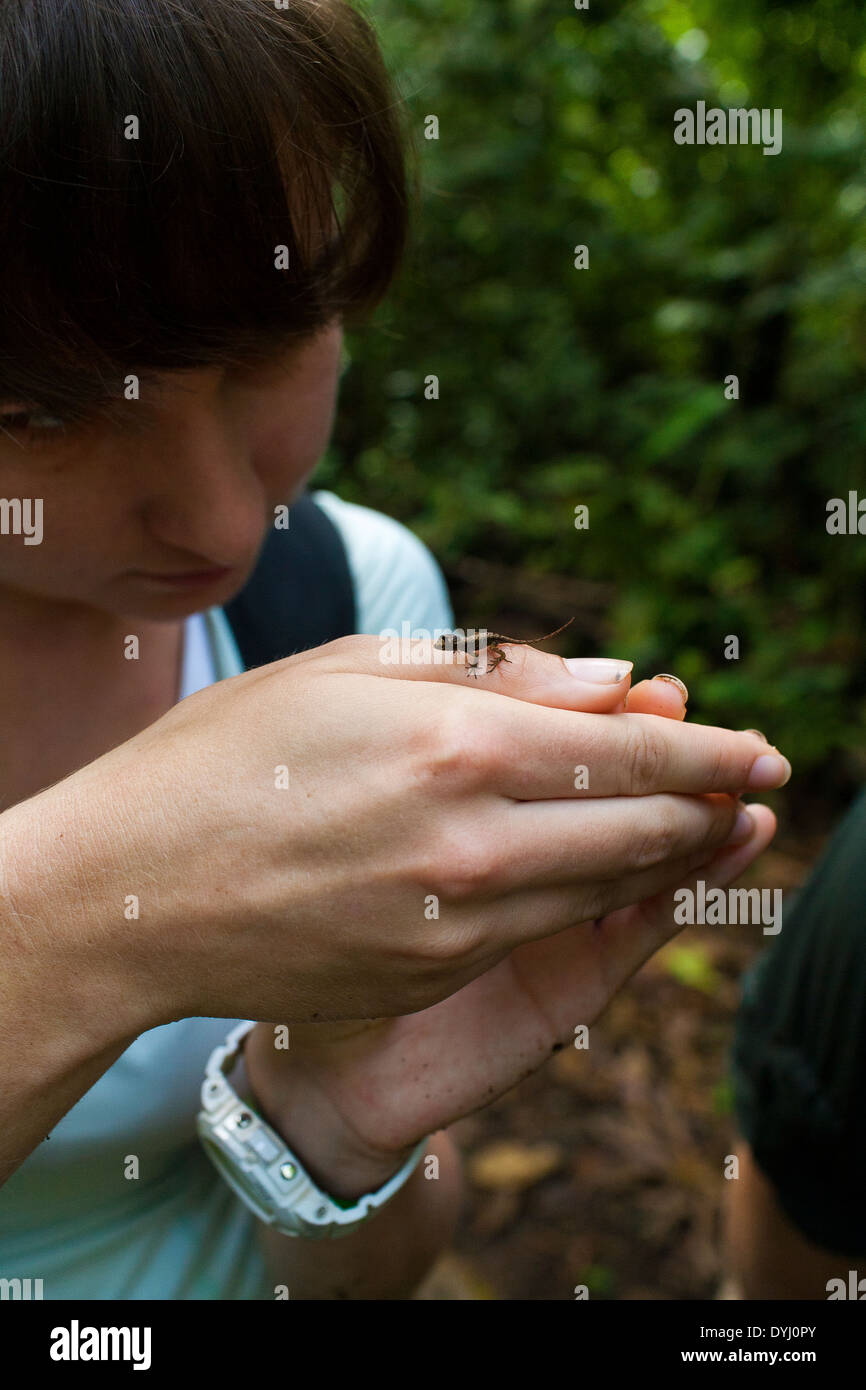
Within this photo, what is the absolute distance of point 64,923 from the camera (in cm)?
104

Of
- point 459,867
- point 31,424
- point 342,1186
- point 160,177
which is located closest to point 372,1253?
point 342,1186

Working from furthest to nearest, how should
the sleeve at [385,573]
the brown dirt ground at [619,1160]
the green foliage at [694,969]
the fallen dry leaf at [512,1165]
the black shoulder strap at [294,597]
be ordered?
1. the green foliage at [694,969]
2. the fallen dry leaf at [512,1165]
3. the brown dirt ground at [619,1160]
4. the sleeve at [385,573]
5. the black shoulder strap at [294,597]

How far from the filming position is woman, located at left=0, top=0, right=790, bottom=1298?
101cm

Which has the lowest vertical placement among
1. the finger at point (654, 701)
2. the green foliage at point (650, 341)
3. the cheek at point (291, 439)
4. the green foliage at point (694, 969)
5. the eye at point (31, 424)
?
the green foliage at point (694, 969)

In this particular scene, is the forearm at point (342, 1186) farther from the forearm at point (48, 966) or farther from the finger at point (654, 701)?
the finger at point (654, 701)

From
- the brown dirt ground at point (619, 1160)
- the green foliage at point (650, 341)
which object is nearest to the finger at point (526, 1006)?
the brown dirt ground at point (619, 1160)

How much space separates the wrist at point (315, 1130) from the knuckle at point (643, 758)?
0.76 meters

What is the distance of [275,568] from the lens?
187 centimetres

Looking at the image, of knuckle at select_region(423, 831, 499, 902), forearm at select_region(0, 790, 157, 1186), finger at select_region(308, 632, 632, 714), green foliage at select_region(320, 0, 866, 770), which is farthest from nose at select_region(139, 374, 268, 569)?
green foliage at select_region(320, 0, 866, 770)

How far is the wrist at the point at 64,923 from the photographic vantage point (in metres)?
1.03

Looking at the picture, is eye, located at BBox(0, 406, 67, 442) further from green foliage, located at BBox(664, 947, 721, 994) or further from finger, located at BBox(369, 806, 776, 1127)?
green foliage, located at BBox(664, 947, 721, 994)

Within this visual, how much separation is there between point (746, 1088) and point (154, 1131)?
131 cm

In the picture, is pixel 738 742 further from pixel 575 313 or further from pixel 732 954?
pixel 575 313
